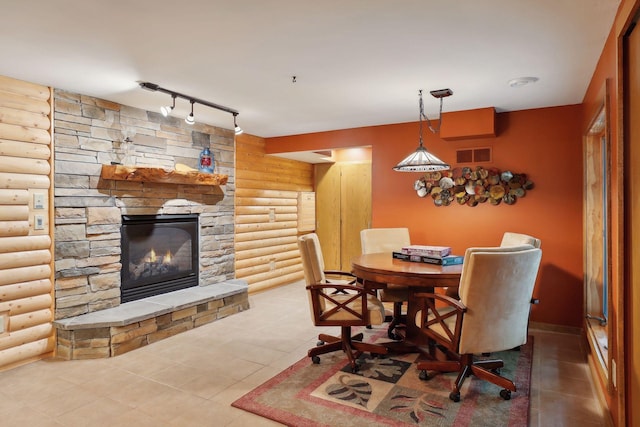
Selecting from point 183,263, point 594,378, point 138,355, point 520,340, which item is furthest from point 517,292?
point 183,263

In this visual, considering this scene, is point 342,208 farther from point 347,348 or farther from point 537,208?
point 347,348

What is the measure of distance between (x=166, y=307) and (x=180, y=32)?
2535 millimetres

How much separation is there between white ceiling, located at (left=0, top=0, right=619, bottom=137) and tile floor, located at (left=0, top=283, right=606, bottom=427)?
7.53 ft

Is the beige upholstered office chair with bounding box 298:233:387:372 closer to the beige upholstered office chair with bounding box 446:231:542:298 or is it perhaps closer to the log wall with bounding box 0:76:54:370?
the beige upholstered office chair with bounding box 446:231:542:298

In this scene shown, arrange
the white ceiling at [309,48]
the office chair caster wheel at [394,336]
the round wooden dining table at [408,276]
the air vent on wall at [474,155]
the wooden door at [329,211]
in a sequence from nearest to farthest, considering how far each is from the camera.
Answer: the white ceiling at [309,48]
the round wooden dining table at [408,276]
the office chair caster wheel at [394,336]
the air vent on wall at [474,155]
the wooden door at [329,211]

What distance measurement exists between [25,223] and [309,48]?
2650mm

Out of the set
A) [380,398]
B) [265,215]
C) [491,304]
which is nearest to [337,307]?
[380,398]

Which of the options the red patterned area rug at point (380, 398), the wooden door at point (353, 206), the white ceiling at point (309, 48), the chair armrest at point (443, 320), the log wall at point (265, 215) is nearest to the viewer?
the white ceiling at point (309, 48)

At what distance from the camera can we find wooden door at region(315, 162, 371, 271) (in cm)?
651

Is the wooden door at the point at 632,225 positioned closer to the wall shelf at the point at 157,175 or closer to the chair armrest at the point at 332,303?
the chair armrest at the point at 332,303

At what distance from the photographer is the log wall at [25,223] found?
3.05 meters

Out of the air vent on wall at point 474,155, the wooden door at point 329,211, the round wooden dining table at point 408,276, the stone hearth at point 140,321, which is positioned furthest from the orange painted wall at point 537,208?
the stone hearth at point 140,321

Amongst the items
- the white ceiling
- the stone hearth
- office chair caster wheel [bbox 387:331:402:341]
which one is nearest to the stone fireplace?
the stone hearth

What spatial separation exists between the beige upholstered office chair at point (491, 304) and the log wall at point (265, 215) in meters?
3.37
